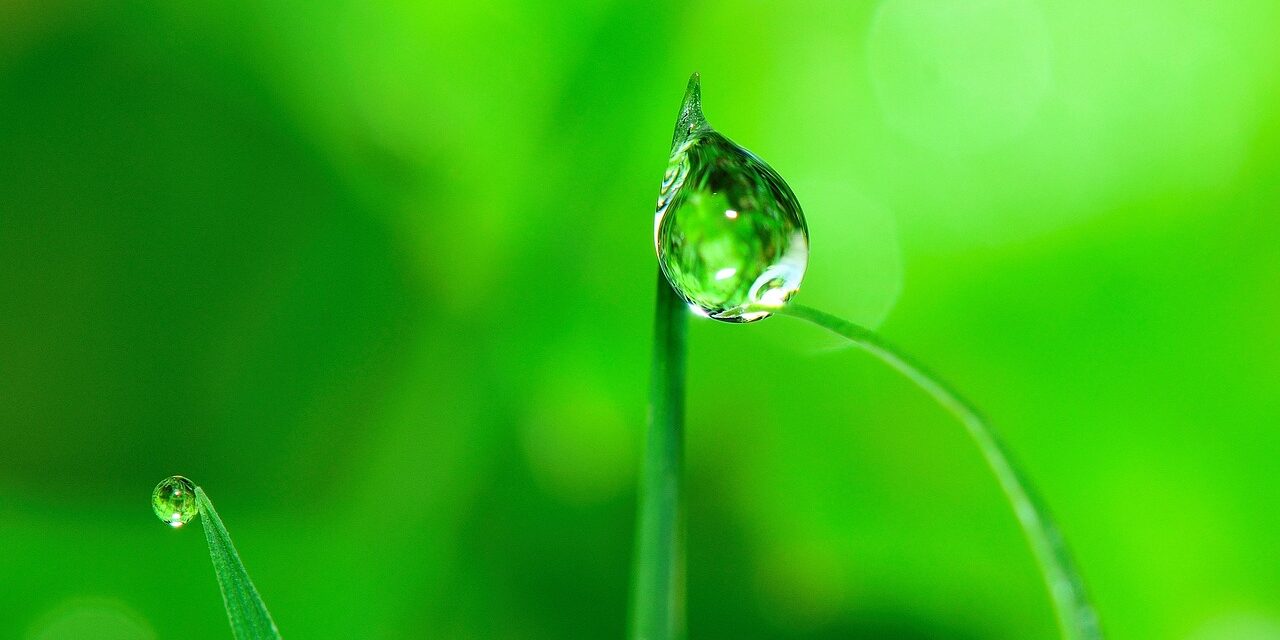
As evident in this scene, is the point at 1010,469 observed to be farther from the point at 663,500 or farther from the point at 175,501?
the point at 175,501

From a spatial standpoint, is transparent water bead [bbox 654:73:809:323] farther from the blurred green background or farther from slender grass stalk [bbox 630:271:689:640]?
the blurred green background

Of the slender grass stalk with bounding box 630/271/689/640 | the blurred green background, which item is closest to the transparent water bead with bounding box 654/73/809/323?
the slender grass stalk with bounding box 630/271/689/640

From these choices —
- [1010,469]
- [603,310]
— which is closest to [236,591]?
[1010,469]

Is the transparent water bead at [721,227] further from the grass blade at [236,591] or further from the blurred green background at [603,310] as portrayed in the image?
the blurred green background at [603,310]

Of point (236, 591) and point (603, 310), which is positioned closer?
point (236, 591)

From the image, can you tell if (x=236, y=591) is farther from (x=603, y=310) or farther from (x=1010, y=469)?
(x=603, y=310)

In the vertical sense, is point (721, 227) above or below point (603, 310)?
below
